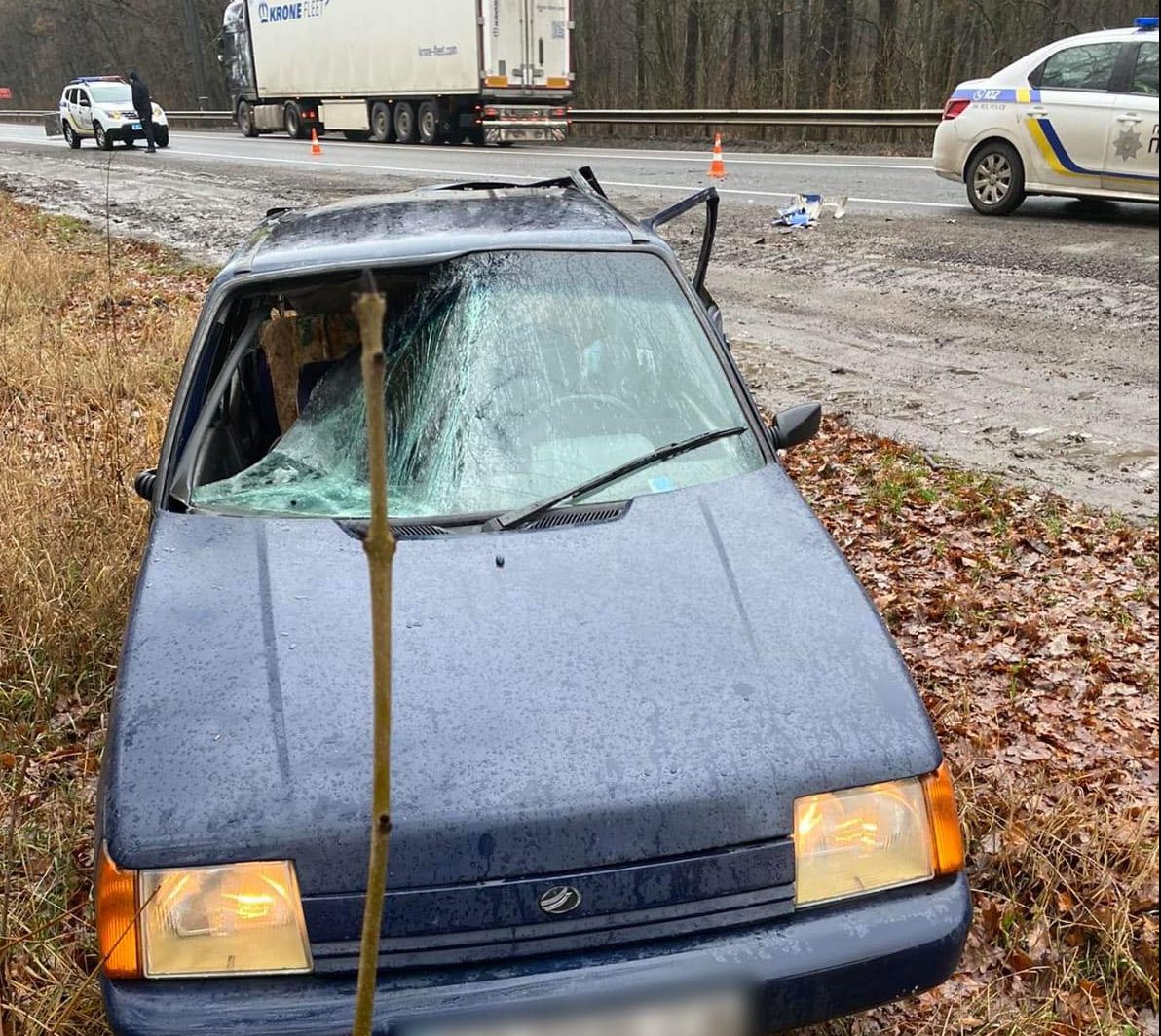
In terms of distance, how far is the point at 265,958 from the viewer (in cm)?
180

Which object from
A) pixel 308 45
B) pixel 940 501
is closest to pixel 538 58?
pixel 308 45

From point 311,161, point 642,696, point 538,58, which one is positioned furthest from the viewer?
point 538,58

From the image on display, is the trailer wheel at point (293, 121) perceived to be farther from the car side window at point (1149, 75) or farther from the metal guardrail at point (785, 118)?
the car side window at point (1149, 75)

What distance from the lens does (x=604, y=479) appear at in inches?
107

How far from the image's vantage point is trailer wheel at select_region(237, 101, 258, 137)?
33.9 metres

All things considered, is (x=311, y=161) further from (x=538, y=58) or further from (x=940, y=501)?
(x=940, y=501)

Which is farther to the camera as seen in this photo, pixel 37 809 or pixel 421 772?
pixel 37 809

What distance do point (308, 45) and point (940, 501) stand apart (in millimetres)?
28905

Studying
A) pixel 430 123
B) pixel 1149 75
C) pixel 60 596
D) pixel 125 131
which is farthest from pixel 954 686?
pixel 125 131

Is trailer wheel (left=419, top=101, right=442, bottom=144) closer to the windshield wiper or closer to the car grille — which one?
the windshield wiper

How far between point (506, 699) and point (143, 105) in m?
29.1

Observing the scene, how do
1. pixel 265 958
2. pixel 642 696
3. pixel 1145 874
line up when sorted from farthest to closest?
pixel 1145 874
pixel 642 696
pixel 265 958

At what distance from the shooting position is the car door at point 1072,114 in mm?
9672

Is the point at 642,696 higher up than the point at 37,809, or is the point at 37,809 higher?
the point at 642,696
